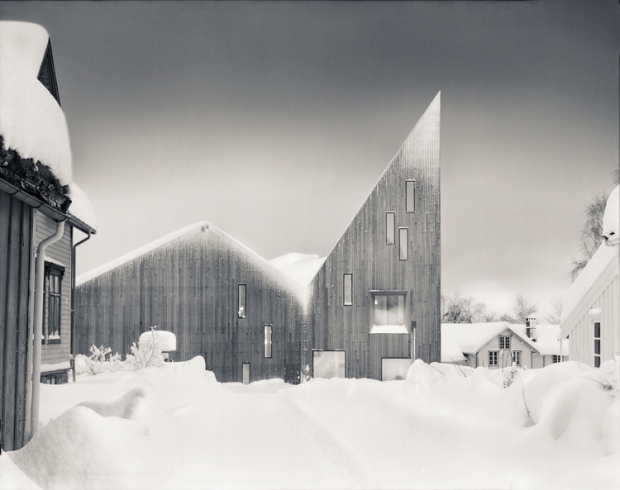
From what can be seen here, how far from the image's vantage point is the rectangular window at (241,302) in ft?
38.7

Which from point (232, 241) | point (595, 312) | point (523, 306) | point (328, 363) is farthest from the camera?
point (232, 241)

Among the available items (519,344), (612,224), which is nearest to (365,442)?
(612,224)

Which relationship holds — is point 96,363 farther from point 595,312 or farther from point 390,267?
point 595,312

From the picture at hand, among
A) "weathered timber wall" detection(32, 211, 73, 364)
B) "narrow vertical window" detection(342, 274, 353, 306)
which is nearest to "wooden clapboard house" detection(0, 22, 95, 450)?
"weathered timber wall" detection(32, 211, 73, 364)

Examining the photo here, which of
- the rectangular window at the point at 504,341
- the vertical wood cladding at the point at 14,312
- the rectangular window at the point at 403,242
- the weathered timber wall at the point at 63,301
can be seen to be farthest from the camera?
the rectangular window at the point at 403,242

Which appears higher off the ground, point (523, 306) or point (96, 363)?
point (523, 306)

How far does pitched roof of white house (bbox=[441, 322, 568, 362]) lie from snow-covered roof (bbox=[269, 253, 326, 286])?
9.37ft

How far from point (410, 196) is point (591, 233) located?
3516mm

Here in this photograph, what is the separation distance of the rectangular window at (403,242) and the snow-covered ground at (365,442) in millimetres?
6021

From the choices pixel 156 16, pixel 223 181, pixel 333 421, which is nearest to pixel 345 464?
pixel 333 421

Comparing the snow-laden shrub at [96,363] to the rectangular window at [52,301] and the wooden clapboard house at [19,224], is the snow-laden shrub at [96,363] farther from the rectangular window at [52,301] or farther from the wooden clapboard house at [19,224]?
the wooden clapboard house at [19,224]

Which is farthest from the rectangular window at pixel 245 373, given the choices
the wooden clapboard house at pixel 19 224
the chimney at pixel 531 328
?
the wooden clapboard house at pixel 19 224

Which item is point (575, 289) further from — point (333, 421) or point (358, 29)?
point (358, 29)

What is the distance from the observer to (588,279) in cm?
623
